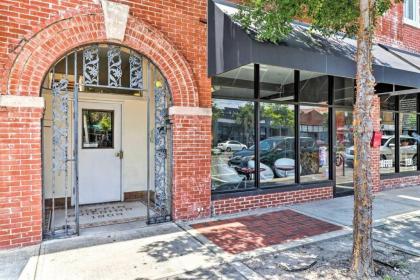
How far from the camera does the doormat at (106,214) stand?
18.0 ft

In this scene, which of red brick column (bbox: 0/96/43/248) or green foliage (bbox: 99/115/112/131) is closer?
red brick column (bbox: 0/96/43/248)

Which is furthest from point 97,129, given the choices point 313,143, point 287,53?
point 313,143

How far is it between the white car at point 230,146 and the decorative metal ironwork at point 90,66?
2549 millimetres

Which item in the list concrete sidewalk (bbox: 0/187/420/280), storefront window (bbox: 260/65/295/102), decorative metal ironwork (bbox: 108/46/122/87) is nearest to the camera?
concrete sidewalk (bbox: 0/187/420/280)

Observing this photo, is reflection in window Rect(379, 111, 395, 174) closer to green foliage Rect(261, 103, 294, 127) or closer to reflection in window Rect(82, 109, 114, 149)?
green foliage Rect(261, 103, 294, 127)

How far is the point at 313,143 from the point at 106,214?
4.76 metres

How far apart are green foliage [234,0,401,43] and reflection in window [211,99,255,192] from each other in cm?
177

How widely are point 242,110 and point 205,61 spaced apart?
1252mm

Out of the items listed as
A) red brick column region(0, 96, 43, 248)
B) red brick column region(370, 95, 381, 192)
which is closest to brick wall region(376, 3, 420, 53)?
red brick column region(370, 95, 381, 192)

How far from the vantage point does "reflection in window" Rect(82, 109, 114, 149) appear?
6884mm

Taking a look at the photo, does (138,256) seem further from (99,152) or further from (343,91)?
(343,91)

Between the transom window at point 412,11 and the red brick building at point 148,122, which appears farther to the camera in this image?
the transom window at point 412,11

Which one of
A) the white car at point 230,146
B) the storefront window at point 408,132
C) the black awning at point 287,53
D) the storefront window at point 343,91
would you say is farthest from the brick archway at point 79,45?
the storefront window at point 408,132

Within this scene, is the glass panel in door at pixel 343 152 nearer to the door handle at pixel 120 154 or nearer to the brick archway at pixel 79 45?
the brick archway at pixel 79 45
